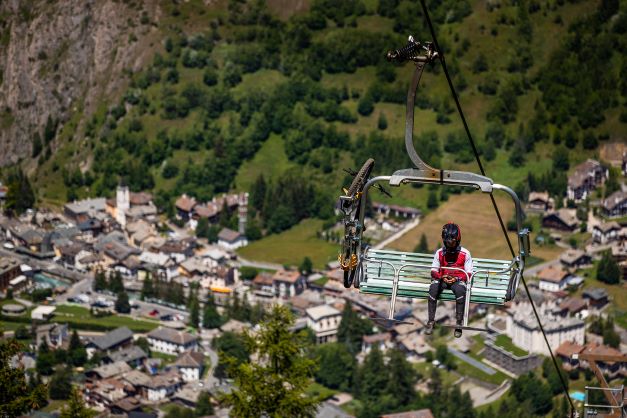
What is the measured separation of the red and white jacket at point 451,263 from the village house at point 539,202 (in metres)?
103

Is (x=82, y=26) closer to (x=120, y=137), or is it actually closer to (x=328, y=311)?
(x=120, y=137)

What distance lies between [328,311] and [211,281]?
14395 mm

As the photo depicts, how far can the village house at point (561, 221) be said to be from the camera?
120 metres

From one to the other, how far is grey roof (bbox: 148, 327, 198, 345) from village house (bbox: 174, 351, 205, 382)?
3.06 meters

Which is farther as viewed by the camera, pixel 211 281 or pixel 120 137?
pixel 120 137

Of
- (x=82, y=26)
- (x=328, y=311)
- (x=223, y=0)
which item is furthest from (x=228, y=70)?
(x=328, y=311)

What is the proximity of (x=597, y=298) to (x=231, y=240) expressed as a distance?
34.0 meters

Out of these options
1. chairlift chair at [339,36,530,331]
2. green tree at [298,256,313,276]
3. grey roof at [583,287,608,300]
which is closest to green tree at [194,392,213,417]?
green tree at [298,256,313,276]

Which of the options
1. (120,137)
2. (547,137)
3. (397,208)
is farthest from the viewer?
(120,137)

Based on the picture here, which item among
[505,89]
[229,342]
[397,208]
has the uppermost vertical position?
[505,89]

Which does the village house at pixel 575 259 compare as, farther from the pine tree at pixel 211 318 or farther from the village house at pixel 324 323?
the pine tree at pixel 211 318

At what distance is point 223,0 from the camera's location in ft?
525

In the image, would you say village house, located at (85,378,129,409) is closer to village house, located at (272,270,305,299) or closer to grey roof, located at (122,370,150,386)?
grey roof, located at (122,370,150,386)

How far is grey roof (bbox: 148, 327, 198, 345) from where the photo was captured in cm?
10069
